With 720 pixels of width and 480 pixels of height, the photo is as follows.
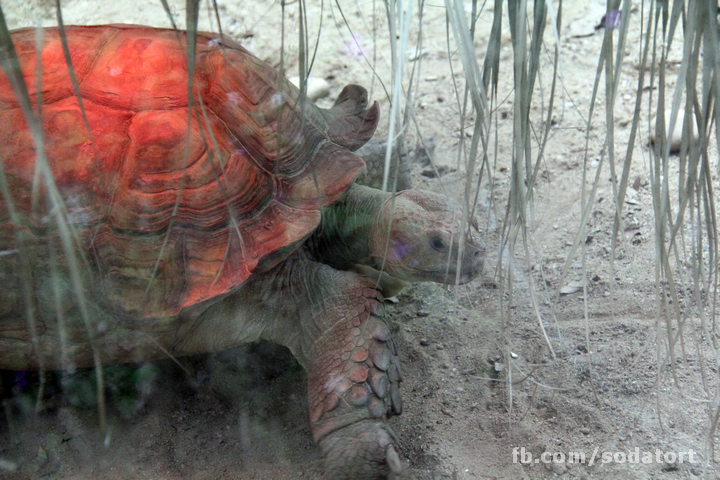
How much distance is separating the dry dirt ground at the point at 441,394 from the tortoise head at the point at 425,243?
5.4 inches

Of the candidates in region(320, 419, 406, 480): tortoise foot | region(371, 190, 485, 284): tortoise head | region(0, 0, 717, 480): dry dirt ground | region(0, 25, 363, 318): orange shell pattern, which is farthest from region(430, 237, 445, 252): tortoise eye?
region(320, 419, 406, 480): tortoise foot

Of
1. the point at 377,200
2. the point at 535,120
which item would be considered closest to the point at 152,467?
the point at 377,200

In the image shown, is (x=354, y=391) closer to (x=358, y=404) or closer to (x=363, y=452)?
(x=358, y=404)

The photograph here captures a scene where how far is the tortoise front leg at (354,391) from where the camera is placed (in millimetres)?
1921

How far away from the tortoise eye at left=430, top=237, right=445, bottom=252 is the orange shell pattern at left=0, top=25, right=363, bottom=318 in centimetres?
49

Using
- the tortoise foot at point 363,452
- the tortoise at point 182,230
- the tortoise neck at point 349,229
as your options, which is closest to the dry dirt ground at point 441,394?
the tortoise foot at point 363,452

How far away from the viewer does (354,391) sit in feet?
6.43

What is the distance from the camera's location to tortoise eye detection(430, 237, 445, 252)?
2.24 m

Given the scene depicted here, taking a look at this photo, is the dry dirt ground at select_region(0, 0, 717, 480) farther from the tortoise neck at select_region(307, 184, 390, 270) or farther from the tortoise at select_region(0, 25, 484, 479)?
the tortoise neck at select_region(307, 184, 390, 270)

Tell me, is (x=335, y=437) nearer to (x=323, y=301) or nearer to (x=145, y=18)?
(x=323, y=301)

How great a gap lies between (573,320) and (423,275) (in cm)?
70

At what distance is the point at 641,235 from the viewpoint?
9.41ft

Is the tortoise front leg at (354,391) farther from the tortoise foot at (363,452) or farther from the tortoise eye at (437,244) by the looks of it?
the tortoise eye at (437,244)

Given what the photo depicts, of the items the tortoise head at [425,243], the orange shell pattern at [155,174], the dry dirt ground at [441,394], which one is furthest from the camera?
the tortoise head at [425,243]
